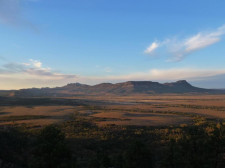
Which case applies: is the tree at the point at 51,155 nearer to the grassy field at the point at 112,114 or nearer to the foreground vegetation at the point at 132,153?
the foreground vegetation at the point at 132,153

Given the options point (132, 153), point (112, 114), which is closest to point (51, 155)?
point (132, 153)

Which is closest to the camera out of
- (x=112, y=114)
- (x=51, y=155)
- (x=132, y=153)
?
(x=51, y=155)

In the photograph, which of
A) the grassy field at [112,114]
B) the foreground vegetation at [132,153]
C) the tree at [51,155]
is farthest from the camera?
the grassy field at [112,114]

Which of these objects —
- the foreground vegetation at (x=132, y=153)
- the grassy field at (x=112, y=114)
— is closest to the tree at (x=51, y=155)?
the foreground vegetation at (x=132, y=153)

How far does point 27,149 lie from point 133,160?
42.9 feet

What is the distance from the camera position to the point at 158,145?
1009 inches

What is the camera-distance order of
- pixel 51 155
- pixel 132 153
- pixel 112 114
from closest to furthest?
pixel 51 155
pixel 132 153
pixel 112 114

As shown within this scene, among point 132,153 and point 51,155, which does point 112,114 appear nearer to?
point 132,153

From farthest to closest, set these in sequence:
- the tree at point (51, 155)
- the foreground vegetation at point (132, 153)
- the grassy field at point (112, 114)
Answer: the grassy field at point (112, 114) → the foreground vegetation at point (132, 153) → the tree at point (51, 155)

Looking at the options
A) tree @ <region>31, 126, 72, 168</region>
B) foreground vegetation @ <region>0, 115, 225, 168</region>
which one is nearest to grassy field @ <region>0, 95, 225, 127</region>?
foreground vegetation @ <region>0, 115, 225, 168</region>

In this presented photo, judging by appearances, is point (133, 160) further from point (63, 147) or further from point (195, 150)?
point (63, 147)

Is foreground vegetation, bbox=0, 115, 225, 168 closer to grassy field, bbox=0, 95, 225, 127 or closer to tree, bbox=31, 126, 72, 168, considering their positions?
tree, bbox=31, 126, 72, 168

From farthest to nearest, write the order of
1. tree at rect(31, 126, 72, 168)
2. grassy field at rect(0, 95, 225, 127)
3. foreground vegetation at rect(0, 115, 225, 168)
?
1. grassy field at rect(0, 95, 225, 127)
2. foreground vegetation at rect(0, 115, 225, 168)
3. tree at rect(31, 126, 72, 168)

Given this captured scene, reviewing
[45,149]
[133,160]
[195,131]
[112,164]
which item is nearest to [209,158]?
[195,131]
